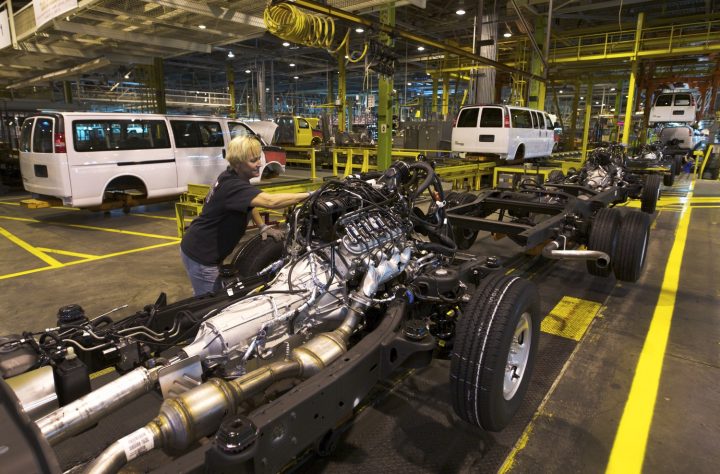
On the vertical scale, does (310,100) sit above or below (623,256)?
above

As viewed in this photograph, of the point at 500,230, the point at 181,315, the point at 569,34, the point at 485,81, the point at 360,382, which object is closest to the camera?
the point at 360,382

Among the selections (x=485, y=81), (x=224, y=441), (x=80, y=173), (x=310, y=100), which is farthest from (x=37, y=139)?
(x=310, y=100)

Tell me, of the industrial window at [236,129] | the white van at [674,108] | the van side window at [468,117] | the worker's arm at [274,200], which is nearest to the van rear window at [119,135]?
the industrial window at [236,129]

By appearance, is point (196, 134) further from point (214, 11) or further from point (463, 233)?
point (463, 233)

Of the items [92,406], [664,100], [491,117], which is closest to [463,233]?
[92,406]

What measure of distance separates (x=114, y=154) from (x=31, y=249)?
216 cm

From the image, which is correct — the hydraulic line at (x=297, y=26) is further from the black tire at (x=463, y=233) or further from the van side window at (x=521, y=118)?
the van side window at (x=521, y=118)

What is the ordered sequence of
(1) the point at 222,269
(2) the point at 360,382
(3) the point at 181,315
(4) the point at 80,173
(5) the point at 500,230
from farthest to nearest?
(4) the point at 80,173
(5) the point at 500,230
(1) the point at 222,269
(3) the point at 181,315
(2) the point at 360,382

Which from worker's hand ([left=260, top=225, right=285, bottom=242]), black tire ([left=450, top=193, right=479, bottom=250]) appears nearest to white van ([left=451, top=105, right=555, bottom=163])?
black tire ([left=450, top=193, right=479, bottom=250])

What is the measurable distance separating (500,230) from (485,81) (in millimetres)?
12338

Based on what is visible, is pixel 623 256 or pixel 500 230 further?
pixel 623 256

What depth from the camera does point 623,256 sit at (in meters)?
4.89

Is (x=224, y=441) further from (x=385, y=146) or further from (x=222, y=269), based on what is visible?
(x=385, y=146)

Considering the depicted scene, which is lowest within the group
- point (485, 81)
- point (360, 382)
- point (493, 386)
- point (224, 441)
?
point (493, 386)
